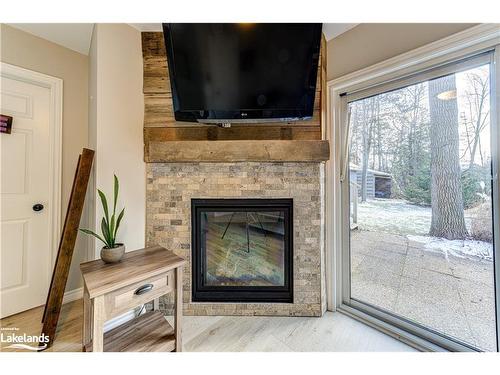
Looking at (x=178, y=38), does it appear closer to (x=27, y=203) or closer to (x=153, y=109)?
(x=153, y=109)

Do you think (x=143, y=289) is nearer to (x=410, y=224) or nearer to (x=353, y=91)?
(x=410, y=224)

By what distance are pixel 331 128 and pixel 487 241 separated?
1.15 m

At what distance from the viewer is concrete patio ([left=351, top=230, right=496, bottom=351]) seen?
1.20 m

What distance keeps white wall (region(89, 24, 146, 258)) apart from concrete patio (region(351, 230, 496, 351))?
1.75m

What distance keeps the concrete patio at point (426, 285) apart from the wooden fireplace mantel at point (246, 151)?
30.0 inches

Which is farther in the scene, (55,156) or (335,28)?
(55,156)

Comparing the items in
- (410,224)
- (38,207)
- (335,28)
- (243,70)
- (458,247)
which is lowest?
(458,247)

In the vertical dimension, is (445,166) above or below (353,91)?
below

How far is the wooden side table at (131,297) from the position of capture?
3.16 feet

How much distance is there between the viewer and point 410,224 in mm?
1440

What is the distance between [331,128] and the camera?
170 cm

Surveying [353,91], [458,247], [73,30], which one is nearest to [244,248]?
→ [458,247]

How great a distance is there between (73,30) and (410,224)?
2905mm

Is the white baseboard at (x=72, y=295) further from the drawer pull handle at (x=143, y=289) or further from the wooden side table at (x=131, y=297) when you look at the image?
the drawer pull handle at (x=143, y=289)
